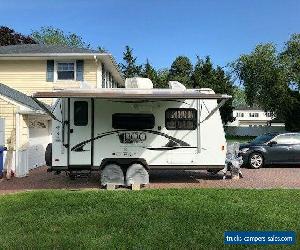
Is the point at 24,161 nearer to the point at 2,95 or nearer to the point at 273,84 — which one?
the point at 2,95

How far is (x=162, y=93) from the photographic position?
508 inches

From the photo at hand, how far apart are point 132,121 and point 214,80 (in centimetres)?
4633

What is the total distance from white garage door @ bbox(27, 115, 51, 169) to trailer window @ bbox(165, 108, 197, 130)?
260 inches

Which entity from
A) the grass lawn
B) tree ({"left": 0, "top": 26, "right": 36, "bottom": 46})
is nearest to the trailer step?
the grass lawn

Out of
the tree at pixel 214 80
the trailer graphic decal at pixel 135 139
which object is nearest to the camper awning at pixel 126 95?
the trailer graphic decal at pixel 135 139

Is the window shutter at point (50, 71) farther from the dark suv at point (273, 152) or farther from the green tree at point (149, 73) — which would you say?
the green tree at point (149, 73)

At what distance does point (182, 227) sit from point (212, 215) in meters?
1.15

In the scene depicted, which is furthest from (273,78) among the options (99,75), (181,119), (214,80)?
(181,119)

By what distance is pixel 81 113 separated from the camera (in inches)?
526

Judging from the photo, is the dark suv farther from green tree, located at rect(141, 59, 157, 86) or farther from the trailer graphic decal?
green tree, located at rect(141, 59, 157, 86)

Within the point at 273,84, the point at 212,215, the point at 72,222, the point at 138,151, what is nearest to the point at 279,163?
the point at 138,151

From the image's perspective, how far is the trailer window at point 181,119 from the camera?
44.9 feet

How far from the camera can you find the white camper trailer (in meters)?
13.3

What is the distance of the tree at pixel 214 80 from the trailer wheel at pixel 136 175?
45.4 m
